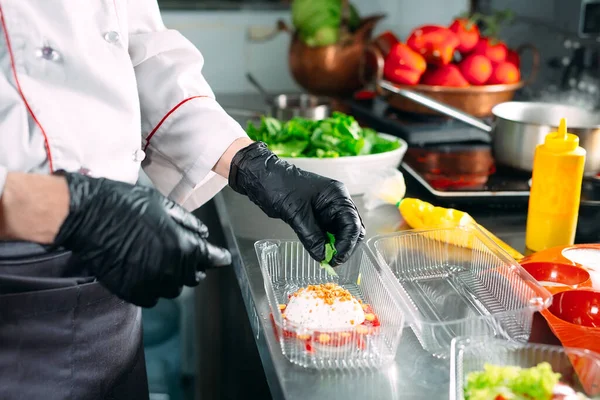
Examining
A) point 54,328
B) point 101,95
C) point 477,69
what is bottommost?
point 54,328

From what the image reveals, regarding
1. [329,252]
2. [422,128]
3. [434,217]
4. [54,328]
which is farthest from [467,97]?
[54,328]

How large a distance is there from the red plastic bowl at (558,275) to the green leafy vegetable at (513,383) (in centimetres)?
29

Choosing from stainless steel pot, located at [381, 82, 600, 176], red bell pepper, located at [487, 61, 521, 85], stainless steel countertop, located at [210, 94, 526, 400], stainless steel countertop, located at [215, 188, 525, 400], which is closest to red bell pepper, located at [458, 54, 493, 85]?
red bell pepper, located at [487, 61, 521, 85]

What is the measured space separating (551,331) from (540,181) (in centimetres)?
35

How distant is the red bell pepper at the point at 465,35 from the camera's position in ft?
6.83

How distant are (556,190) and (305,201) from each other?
0.45 meters

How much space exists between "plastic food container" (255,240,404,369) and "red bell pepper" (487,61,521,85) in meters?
1.07

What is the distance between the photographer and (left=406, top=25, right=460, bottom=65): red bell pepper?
2.03 m

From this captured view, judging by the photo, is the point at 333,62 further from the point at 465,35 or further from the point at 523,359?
the point at 523,359

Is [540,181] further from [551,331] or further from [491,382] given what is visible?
[491,382]

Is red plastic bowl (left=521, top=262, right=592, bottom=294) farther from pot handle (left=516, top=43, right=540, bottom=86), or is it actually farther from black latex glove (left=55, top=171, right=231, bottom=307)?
pot handle (left=516, top=43, right=540, bottom=86)

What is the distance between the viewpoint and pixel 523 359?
0.81 meters

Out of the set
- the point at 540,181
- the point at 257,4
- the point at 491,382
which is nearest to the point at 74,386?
the point at 491,382

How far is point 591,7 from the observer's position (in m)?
1.92
